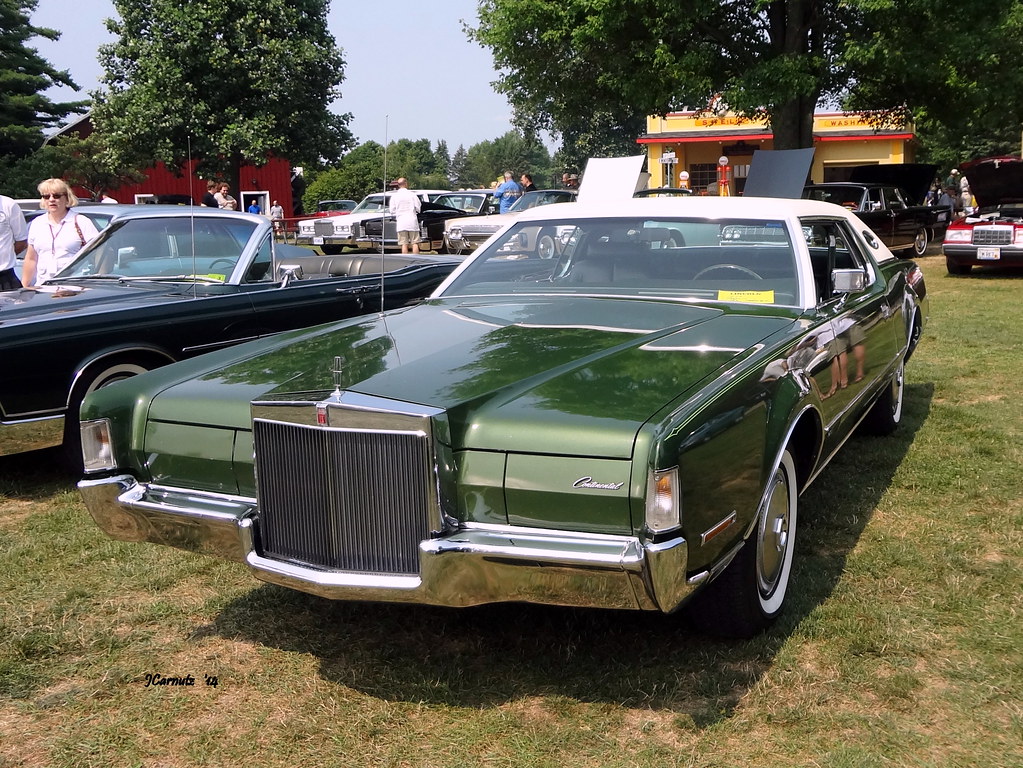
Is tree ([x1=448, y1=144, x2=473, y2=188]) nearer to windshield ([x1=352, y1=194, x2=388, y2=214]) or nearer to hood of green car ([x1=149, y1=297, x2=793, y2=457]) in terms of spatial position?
windshield ([x1=352, y1=194, x2=388, y2=214])

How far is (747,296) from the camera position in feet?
→ 13.6

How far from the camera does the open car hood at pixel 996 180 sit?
44.8 feet

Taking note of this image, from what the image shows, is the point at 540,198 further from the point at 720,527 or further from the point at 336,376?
the point at 720,527

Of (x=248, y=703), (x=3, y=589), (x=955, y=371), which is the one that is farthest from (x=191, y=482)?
(x=955, y=371)

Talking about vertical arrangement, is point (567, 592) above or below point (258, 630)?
above

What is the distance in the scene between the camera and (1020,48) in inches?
754

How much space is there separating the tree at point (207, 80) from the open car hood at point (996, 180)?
19.1 meters

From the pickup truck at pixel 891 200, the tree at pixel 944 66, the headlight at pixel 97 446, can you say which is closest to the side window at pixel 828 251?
the headlight at pixel 97 446

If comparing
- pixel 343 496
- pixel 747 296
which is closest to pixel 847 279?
pixel 747 296

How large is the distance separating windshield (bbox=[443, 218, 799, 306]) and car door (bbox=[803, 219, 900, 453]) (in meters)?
0.28

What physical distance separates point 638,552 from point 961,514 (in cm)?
259

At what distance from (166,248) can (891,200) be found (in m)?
15.0

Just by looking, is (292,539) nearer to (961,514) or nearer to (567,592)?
(567,592)

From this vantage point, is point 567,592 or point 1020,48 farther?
point 1020,48
